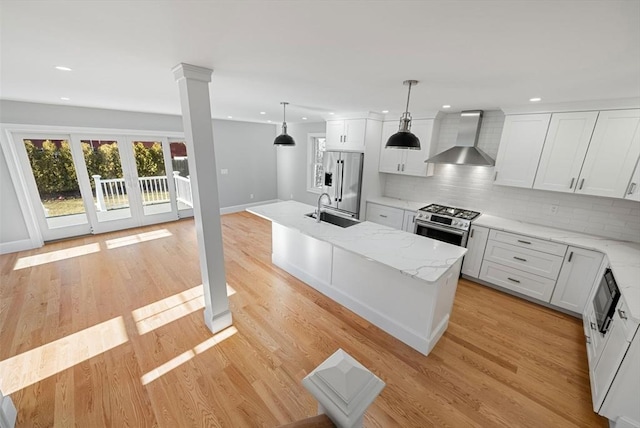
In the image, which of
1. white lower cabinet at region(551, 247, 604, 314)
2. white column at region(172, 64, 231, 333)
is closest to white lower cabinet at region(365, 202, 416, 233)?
white lower cabinet at region(551, 247, 604, 314)

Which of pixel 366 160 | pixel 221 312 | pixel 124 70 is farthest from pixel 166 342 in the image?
pixel 366 160

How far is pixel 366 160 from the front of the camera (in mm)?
4402

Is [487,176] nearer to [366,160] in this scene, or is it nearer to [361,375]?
[366,160]

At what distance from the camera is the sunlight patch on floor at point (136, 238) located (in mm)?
4552

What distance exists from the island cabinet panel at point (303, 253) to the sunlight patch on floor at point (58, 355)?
77.6 inches

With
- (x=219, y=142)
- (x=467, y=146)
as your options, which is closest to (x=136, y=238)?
(x=219, y=142)

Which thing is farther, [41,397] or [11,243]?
[11,243]

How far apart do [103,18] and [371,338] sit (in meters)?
2.98

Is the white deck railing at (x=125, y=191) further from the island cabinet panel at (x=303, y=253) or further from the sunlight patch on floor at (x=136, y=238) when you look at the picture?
the island cabinet panel at (x=303, y=253)

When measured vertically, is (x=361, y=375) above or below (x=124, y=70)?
below

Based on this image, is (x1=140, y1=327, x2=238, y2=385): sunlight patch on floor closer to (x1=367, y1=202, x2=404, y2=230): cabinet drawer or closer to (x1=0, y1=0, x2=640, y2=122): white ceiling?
(x1=0, y1=0, x2=640, y2=122): white ceiling

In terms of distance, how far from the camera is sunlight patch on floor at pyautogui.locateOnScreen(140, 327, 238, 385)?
206 cm

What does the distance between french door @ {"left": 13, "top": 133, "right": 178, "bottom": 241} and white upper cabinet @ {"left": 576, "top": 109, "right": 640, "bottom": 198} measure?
7072 mm

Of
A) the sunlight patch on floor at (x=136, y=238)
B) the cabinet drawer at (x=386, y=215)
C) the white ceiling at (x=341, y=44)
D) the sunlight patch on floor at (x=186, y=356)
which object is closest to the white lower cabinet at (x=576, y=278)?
the white ceiling at (x=341, y=44)
